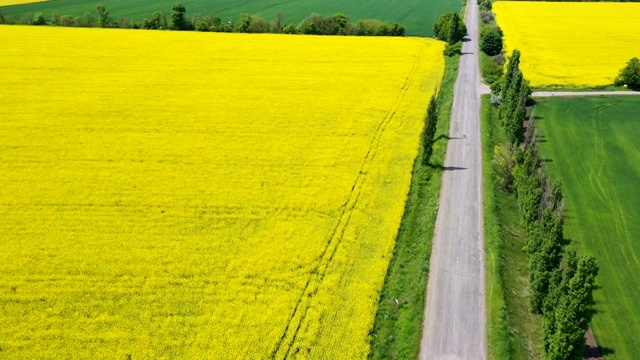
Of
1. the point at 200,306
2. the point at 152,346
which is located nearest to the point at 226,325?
the point at 200,306

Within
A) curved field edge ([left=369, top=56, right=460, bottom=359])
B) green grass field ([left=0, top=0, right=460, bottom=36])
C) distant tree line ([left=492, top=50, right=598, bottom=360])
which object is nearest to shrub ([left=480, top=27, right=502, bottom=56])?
green grass field ([left=0, top=0, right=460, bottom=36])

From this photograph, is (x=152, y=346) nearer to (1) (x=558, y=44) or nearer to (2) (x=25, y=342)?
(2) (x=25, y=342)

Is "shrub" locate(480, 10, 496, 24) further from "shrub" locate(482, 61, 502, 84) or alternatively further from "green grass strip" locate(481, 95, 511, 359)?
"green grass strip" locate(481, 95, 511, 359)

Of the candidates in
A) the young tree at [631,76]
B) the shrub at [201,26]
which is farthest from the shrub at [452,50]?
the shrub at [201,26]

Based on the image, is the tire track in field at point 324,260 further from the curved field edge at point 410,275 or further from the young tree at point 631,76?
the young tree at point 631,76

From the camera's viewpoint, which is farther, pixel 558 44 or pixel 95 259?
pixel 558 44

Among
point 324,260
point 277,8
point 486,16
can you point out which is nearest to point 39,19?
point 277,8

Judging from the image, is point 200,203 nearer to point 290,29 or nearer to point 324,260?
point 324,260
